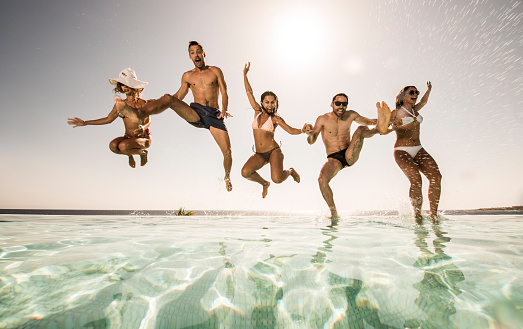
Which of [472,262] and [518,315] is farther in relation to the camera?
[472,262]

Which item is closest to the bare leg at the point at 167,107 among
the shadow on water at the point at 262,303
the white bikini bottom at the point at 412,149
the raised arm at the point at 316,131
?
the raised arm at the point at 316,131

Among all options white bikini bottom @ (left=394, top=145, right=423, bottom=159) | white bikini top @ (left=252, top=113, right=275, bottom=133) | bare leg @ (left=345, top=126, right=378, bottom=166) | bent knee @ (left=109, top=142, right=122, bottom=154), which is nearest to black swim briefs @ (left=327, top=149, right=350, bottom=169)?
bare leg @ (left=345, top=126, right=378, bottom=166)

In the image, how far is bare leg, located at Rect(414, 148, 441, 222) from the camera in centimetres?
506

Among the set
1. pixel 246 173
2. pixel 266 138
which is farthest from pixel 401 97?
pixel 246 173

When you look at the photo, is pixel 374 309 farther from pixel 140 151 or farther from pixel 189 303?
pixel 140 151

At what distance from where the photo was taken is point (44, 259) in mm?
1979

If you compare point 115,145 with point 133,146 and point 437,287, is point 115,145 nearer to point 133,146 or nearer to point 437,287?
point 133,146

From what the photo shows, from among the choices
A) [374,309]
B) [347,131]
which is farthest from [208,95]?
[374,309]

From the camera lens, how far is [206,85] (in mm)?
5734

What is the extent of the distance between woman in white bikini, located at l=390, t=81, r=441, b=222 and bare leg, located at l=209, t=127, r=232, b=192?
351cm

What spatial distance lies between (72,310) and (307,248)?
1729mm

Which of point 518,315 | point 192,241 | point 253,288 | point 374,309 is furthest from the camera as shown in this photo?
point 192,241

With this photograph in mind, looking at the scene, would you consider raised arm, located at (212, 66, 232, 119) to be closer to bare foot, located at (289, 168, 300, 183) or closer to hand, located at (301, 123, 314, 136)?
hand, located at (301, 123, 314, 136)

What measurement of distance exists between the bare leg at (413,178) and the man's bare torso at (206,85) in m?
4.11
